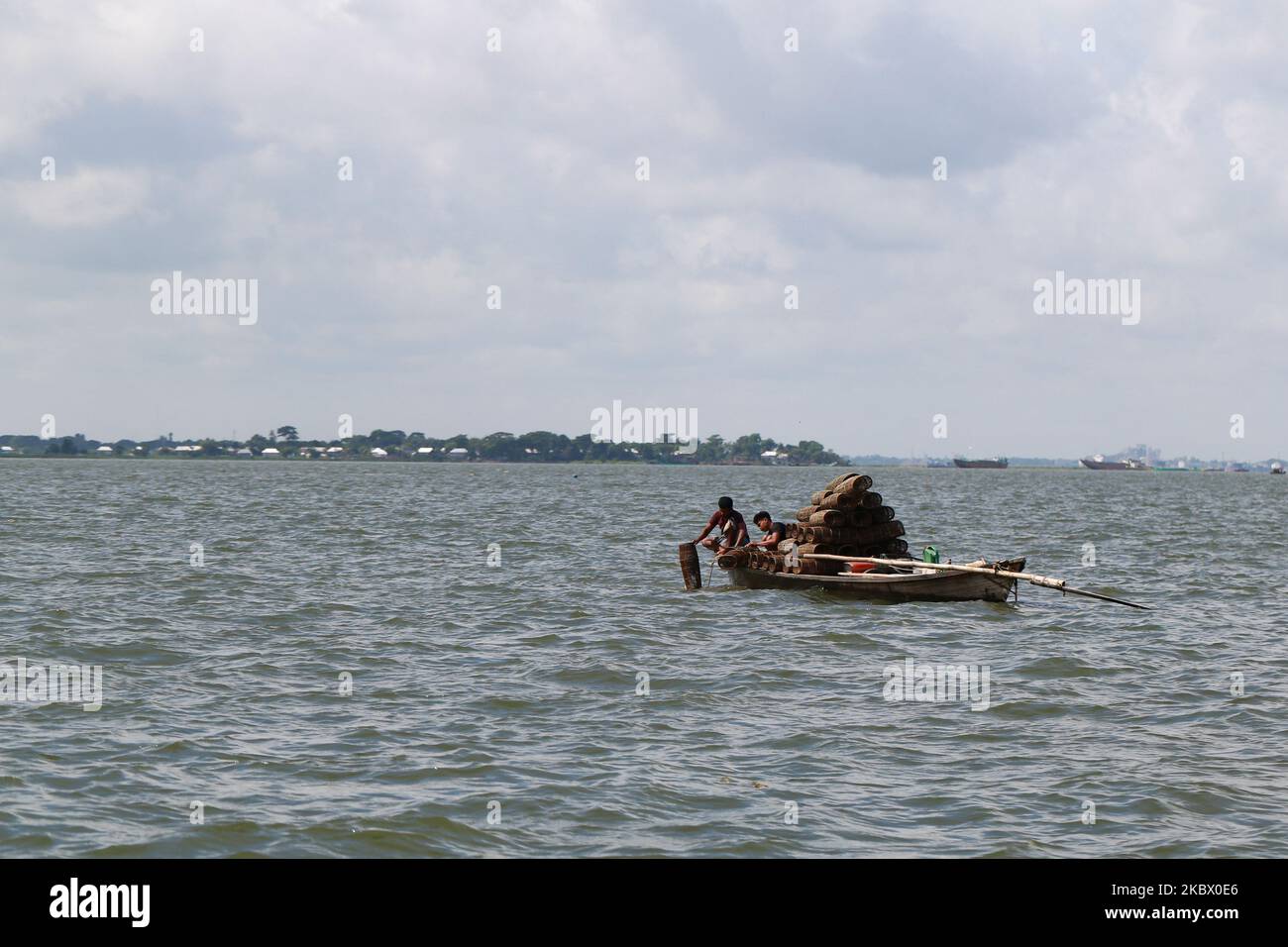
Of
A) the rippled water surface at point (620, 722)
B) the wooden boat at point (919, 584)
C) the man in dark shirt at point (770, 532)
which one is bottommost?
the rippled water surface at point (620, 722)

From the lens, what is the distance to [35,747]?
39.8ft

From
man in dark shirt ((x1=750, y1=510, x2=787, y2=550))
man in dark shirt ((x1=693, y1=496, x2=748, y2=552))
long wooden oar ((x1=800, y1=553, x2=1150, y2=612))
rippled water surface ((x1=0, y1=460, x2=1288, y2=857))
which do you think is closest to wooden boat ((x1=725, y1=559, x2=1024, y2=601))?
long wooden oar ((x1=800, y1=553, x2=1150, y2=612))

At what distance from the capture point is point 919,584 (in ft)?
78.8

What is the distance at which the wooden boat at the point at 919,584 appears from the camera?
928 inches

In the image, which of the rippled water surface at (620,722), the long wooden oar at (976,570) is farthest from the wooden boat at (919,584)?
the rippled water surface at (620,722)

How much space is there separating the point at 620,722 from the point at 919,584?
11.7 meters

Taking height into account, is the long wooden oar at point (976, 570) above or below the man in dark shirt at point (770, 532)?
below

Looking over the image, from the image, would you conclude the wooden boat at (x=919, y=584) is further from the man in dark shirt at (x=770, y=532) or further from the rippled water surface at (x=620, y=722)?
the man in dark shirt at (x=770, y=532)

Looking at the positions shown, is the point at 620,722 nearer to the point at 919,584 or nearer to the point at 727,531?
the point at 919,584

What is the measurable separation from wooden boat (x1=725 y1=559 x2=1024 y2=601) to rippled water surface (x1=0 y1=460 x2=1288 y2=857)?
48cm

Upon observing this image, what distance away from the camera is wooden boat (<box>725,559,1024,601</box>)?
2356 cm

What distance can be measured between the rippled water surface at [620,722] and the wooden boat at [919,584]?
0.48 meters

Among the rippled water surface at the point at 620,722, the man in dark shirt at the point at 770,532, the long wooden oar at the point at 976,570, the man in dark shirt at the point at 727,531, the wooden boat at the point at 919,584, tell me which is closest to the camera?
the rippled water surface at the point at 620,722
